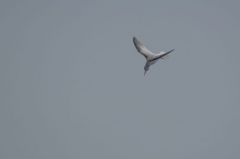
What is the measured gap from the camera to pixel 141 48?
87.2 feet

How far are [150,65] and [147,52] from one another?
78 cm

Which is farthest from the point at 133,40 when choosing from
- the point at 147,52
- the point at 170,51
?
the point at 170,51

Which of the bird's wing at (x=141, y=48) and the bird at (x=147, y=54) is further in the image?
the bird's wing at (x=141, y=48)

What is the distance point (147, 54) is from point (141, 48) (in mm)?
745

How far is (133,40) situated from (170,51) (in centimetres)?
488

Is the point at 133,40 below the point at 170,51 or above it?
above

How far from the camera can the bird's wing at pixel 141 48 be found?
26.1 m

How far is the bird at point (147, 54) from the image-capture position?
24814 mm

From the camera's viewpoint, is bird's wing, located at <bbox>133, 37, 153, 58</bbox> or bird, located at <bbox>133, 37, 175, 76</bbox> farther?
bird's wing, located at <bbox>133, 37, 153, 58</bbox>

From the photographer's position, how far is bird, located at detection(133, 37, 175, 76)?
81.4ft

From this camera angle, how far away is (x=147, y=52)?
85.8 feet

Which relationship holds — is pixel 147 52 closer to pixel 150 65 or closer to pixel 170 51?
pixel 150 65

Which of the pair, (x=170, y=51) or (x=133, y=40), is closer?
(x=170, y=51)

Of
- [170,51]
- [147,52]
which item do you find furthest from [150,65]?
[170,51]
